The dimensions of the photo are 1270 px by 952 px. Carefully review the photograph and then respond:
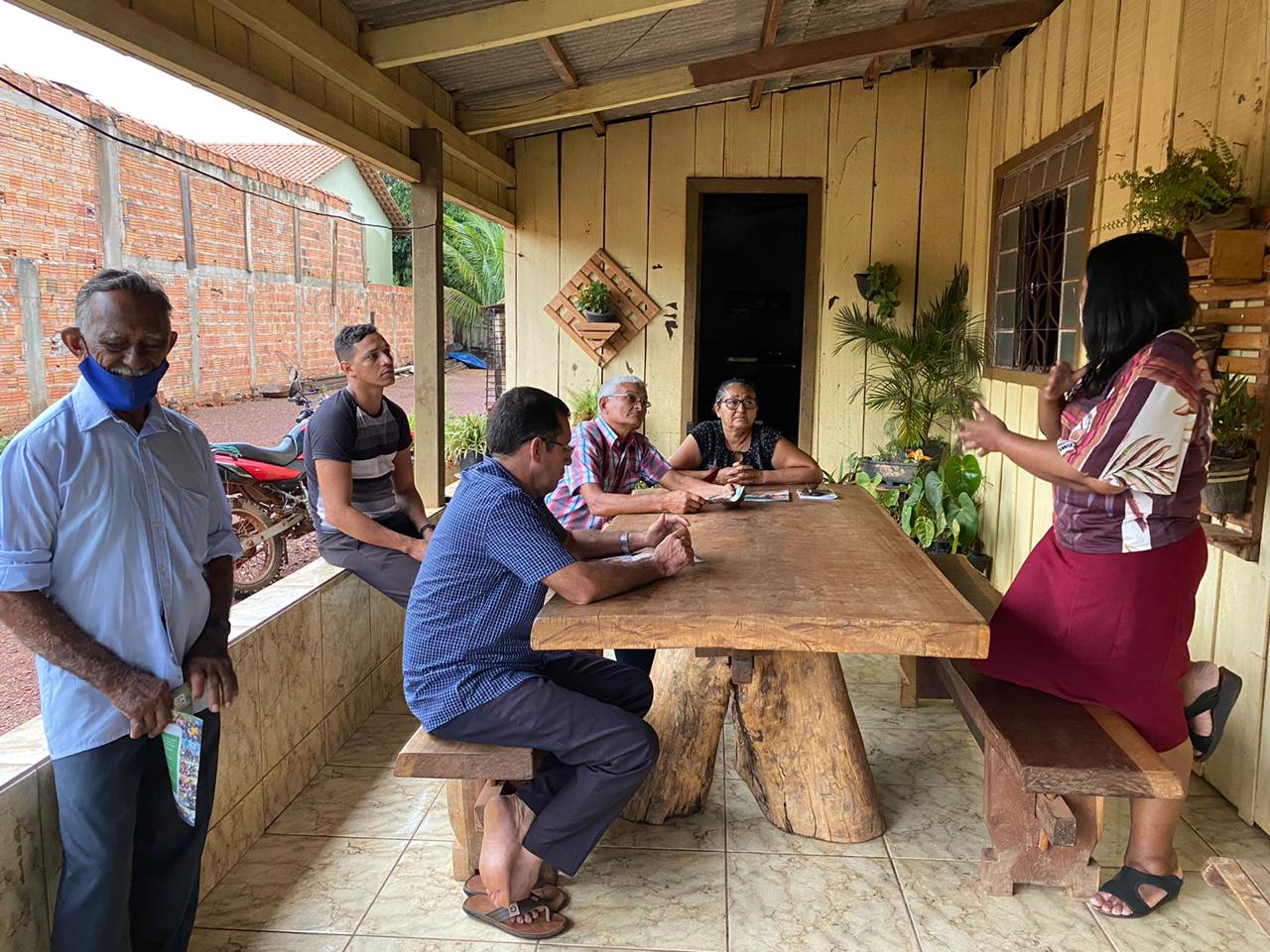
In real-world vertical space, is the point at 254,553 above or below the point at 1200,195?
below

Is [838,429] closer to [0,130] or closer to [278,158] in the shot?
[0,130]

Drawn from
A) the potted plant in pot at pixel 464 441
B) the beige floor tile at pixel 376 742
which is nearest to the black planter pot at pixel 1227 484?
the beige floor tile at pixel 376 742

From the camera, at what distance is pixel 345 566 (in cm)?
333

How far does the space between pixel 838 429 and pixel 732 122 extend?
2.17 m

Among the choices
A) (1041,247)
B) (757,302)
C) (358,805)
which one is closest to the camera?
(358,805)

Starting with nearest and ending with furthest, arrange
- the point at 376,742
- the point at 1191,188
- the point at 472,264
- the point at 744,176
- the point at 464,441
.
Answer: the point at 1191,188 → the point at 376,742 → the point at 744,176 → the point at 464,441 → the point at 472,264

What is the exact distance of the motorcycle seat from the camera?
4.86 meters

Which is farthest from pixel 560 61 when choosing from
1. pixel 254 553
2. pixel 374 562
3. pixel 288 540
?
pixel 288 540

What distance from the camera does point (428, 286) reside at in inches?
180

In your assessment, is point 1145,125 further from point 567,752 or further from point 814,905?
point 567,752

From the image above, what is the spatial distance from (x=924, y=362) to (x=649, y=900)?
14.2ft

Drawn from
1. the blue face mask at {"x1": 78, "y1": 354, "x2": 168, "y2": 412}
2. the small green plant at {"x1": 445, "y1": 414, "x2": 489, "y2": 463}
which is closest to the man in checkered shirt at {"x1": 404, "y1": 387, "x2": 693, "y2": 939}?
the blue face mask at {"x1": 78, "y1": 354, "x2": 168, "y2": 412}

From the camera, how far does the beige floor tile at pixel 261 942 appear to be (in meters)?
2.22

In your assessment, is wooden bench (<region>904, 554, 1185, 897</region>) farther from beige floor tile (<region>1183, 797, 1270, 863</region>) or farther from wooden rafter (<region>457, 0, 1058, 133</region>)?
wooden rafter (<region>457, 0, 1058, 133</region>)
